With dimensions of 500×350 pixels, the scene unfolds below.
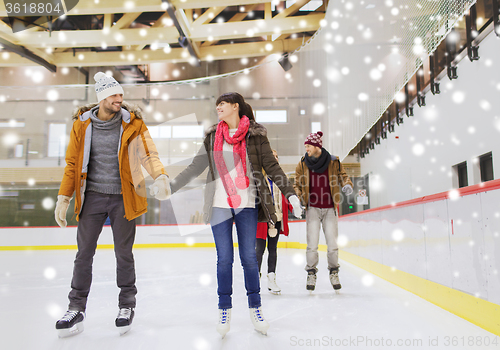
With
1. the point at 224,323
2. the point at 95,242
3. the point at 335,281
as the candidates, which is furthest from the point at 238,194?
the point at 335,281

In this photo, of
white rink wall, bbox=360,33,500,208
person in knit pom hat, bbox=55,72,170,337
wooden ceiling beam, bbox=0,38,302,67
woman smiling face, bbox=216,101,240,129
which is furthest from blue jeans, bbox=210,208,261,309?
wooden ceiling beam, bbox=0,38,302,67

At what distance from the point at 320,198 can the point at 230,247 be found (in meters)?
1.24

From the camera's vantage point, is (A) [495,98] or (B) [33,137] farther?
(B) [33,137]

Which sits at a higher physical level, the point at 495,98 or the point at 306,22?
the point at 306,22

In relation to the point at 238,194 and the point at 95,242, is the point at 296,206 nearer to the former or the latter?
the point at 238,194

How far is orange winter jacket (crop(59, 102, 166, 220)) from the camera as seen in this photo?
5.66 ft

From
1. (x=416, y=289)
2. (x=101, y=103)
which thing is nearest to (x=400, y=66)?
(x=416, y=289)

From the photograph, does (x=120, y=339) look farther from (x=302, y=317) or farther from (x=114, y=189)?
(x=302, y=317)

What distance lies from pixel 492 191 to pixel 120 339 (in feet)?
6.07

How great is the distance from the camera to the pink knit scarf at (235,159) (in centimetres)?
167

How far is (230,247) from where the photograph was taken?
1710 millimetres

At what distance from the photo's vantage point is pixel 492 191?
69.8 inches

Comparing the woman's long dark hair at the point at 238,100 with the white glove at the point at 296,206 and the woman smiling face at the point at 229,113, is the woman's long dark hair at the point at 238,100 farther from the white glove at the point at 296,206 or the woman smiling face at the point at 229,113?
the white glove at the point at 296,206

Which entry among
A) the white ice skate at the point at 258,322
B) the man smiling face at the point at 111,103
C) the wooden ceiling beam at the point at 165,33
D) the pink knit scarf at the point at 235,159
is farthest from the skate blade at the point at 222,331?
the wooden ceiling beam at the point at 165,33
